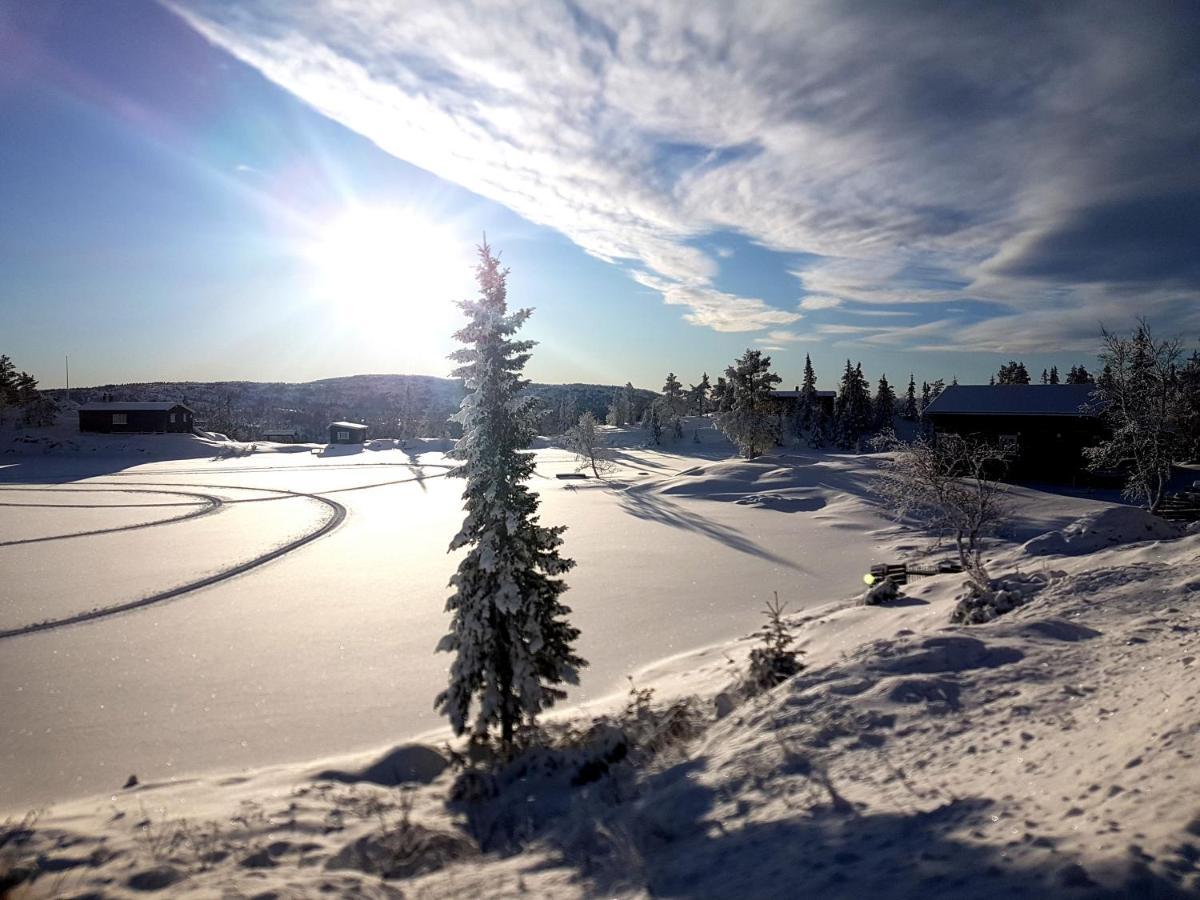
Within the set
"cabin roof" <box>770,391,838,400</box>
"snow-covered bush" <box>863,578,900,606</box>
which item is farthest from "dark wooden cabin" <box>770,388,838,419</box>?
"snow-covered bush" <box>863,578,900,606</box>

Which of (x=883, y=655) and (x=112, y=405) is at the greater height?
(x=112, y=405)

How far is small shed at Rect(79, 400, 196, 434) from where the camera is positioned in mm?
75062

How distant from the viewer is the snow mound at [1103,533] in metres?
17.7

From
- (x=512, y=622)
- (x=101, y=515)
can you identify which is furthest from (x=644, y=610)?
(x=101, y=515)

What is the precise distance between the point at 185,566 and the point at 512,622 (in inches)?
702

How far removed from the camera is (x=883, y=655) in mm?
9141

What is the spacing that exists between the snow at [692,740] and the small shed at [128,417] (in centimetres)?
6578

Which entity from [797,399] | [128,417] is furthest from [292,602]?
[797,399]

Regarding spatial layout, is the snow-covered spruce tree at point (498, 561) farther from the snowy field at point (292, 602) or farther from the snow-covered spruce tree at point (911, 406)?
the snow-covered spruce tree at point (911, 406)

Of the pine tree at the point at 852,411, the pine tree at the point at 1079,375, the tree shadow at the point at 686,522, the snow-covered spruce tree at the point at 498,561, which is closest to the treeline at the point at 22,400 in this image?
the tree shadow at the point at 686,522

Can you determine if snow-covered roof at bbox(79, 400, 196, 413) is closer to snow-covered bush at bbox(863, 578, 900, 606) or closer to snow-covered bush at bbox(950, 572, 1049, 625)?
snow-covered bush at bbox(863, 578, 900, 606)

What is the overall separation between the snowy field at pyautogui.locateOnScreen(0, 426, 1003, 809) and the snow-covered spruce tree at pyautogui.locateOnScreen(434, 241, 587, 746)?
1965mm

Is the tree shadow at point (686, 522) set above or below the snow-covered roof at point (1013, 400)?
below

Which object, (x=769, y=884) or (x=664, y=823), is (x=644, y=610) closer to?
(x=664, y=823)
